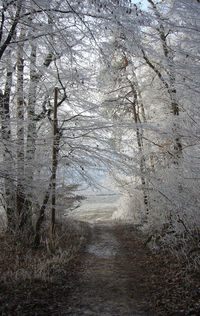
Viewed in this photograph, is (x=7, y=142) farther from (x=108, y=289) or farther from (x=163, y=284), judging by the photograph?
(x=163, y=284)

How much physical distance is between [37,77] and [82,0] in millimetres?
4600

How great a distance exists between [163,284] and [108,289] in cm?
118

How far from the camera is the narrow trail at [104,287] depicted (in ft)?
14.3

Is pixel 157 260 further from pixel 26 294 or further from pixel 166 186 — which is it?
pixel 26 294

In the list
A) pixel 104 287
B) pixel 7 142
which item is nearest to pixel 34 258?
pixel 104 287

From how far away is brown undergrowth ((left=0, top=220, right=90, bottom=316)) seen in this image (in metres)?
4.24

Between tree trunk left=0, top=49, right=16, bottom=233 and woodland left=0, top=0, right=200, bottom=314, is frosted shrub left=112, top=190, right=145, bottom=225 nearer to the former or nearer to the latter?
woodland left=0, top=0, right=200, bottom=314

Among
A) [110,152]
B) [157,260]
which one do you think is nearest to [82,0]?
[110,152]

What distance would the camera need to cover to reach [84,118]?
26.0ft

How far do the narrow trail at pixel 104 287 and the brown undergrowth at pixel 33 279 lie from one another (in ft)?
0.94

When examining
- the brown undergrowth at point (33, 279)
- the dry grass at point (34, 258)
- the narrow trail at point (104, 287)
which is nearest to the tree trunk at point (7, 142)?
the dry grass at point (34, 258)

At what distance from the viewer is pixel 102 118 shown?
7777 millimetres

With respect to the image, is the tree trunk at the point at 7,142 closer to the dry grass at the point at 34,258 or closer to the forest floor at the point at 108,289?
the dry grass at the point at 34,258

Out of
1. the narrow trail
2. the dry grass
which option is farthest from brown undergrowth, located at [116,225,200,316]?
the dry grass
